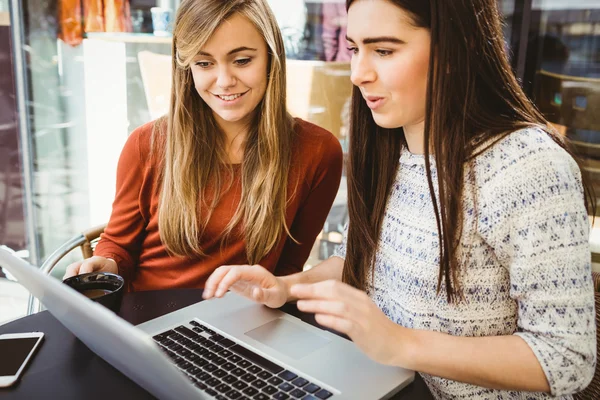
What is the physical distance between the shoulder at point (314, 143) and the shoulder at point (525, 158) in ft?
2.26

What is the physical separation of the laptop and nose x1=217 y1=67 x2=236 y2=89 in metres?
0.63

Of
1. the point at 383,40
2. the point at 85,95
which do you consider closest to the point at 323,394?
the point at 383,40

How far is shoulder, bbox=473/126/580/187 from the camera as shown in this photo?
2.93 ft

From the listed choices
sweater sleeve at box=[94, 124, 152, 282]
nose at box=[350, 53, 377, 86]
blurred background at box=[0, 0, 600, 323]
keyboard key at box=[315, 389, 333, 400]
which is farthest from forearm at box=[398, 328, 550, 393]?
blurred background at box=[0, 0, 600, 323]

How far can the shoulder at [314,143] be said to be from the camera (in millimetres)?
1608

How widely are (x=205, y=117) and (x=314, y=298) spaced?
3.04 ft

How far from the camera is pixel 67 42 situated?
3.20 metres

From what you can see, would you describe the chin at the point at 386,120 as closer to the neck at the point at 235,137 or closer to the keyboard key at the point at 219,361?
the keyboard key at the point at 219,361

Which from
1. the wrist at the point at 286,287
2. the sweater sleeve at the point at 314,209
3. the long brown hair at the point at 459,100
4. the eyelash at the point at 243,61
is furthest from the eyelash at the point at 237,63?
the wrist at the point at 286,287

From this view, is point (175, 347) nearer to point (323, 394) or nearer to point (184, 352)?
point (184, 352)

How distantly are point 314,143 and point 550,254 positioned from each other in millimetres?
887

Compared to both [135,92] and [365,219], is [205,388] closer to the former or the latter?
[365,219]

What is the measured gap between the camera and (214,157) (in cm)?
159

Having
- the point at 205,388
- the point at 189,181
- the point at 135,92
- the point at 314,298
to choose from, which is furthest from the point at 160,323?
the point at 135,92
